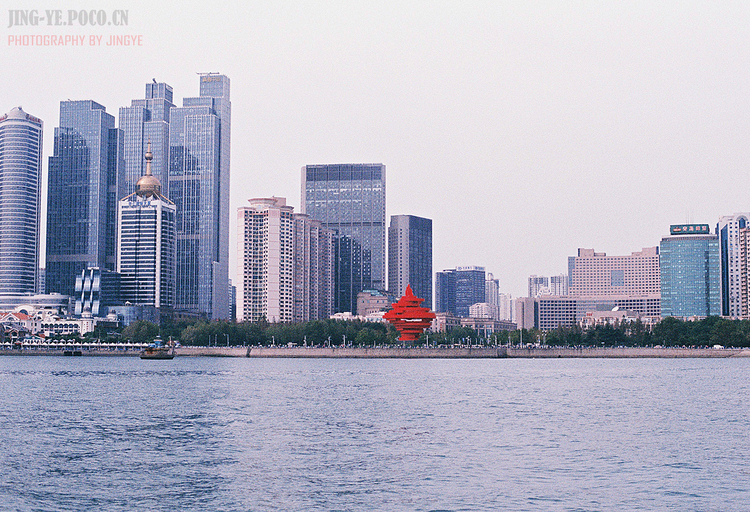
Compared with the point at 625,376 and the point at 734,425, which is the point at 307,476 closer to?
the point at 734,425

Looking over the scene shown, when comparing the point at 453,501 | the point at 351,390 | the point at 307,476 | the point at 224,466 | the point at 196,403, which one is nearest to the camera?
the point at 453,501

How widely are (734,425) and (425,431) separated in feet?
75.1

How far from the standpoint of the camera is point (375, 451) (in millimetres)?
55031

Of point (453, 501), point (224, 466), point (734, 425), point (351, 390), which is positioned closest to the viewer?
point (453, 501)

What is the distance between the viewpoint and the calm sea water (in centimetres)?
4138

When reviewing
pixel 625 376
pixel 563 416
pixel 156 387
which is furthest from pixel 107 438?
pixel 625 376

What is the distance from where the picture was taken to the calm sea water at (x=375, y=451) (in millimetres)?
41375

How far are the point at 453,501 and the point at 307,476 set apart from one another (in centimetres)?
873

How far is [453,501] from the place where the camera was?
133ft

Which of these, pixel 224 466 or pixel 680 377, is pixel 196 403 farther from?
pixel 680 377

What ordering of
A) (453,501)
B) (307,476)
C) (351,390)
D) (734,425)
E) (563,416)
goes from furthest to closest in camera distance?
(351,390)
(563,416)
(734,425)
(307,476)
(453,501)

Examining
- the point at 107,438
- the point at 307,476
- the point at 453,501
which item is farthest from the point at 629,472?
the point at 107,438

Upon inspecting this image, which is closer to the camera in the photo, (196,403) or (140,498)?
(140,498)

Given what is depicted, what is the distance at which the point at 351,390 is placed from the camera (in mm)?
108312
